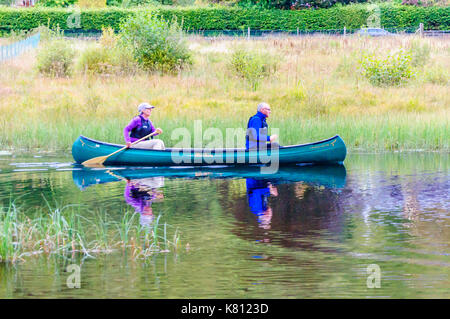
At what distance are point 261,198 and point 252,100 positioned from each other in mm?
12796

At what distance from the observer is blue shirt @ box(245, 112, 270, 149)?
1538cm

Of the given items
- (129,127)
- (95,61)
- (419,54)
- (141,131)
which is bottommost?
(141,131)

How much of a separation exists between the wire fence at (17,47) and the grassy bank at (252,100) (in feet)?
3.90

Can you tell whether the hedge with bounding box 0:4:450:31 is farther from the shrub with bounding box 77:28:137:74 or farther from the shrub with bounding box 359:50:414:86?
the shrub with bounding box 359:50:414:86

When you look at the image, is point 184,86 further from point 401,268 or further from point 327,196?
point 401,268

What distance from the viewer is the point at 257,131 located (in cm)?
1557

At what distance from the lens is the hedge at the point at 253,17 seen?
43.4 m

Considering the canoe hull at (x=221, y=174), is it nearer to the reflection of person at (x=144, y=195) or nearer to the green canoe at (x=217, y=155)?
the green canoe at (x=217, y=155)

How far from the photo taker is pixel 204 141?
19500 millimetres

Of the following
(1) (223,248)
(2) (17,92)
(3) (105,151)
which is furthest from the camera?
(2) (17,92)

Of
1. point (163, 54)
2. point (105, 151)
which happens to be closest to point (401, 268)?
point (105, 151)

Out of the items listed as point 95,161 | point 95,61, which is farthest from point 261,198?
point 95,61

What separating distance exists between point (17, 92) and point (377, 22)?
2390cm

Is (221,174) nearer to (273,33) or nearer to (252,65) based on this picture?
(252,65)
